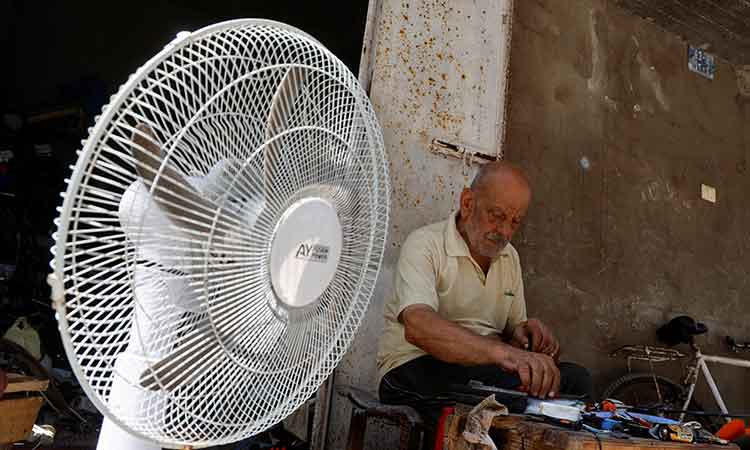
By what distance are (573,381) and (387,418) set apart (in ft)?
1.85

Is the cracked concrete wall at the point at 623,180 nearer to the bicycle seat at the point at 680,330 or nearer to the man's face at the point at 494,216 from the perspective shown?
the bicycle seat at the point at 680,330

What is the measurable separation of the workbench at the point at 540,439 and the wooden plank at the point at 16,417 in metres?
1.45

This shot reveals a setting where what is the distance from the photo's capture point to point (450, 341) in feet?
4.91

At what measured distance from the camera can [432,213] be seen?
2.39 metres

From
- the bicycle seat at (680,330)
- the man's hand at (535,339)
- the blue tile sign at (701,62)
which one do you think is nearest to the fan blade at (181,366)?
the man's hand at (535,339)

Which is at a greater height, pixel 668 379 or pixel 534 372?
pixel 534 372

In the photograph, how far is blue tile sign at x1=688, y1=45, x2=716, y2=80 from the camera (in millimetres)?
3883

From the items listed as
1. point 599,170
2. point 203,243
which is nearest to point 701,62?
point 599,170

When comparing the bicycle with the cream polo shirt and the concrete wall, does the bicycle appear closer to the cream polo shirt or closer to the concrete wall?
the concrete wall

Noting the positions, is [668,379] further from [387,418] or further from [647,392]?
[387,418]

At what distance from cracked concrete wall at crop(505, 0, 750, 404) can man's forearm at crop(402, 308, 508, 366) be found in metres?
1.43

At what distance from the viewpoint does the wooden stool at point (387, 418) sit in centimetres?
142

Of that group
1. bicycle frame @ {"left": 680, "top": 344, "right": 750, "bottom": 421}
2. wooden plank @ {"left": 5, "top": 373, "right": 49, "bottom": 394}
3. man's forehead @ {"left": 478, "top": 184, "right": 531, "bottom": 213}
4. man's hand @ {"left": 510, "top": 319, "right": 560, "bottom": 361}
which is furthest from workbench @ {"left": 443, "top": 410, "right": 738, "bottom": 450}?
bicycle frame @ {"left": 680, "top": 344, "right": 750, "bottom": 421}

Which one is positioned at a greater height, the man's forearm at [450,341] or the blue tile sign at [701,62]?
the blue tile sign at [701,62]
